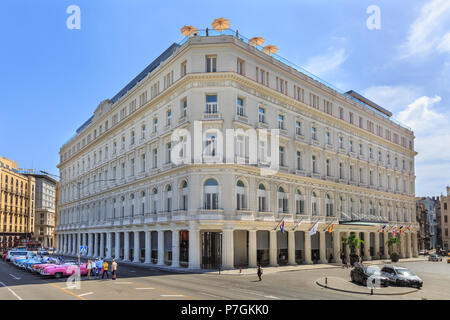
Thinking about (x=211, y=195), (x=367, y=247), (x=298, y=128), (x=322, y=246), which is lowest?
(x=367, y=247)

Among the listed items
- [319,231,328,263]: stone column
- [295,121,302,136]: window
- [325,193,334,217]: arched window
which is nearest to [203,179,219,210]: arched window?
[295,121,302,136]: window

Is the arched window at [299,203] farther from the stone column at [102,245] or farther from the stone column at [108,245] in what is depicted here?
the stone column at [102,245]

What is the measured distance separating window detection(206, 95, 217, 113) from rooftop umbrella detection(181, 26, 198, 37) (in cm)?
778

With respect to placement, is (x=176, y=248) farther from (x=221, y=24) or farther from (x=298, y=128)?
(x=221, y=24)

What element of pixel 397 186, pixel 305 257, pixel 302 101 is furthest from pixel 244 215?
pixel 397 186

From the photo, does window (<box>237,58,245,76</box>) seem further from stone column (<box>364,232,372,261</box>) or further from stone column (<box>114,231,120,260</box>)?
stone column (<box>364,232,372,261</box>)

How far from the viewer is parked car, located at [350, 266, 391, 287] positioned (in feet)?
94.0

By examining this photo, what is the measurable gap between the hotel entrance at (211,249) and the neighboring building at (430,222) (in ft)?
377

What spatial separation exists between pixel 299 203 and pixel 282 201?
3610 mm

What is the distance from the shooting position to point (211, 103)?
44.7 m

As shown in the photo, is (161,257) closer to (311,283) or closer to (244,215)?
(244,215)

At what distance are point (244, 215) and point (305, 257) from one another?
13.0 metres

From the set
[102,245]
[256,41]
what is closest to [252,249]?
Answer: [256,41]

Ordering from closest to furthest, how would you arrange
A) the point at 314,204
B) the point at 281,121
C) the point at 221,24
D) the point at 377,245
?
1. the point at 221,24
2. the point at 281,121
3. the point at 314,204
4. the point at 377,245
